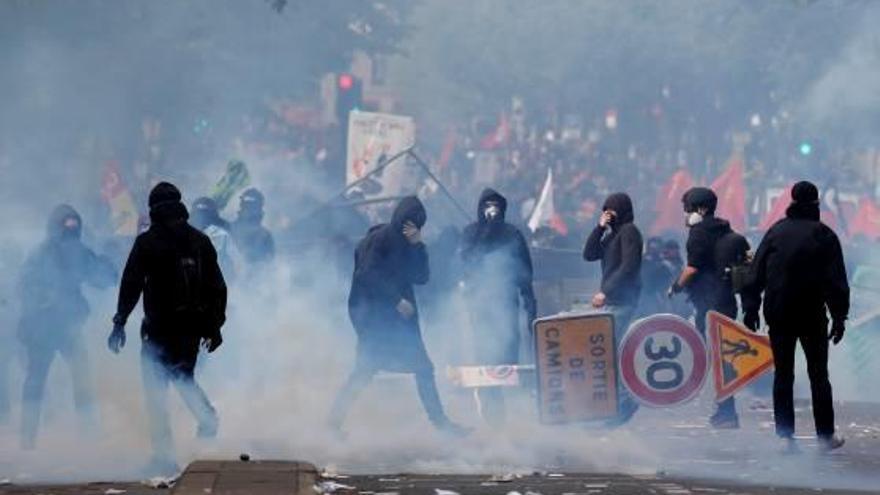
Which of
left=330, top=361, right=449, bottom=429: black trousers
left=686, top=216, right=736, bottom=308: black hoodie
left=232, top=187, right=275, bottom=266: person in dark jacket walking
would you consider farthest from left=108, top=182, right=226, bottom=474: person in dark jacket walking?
left=232, top=187, right=275, bottom=266: person in dark jacket walking

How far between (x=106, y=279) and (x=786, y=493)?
5.89 meters

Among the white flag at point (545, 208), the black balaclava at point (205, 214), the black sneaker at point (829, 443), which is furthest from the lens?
the white flag at point (545, 208)

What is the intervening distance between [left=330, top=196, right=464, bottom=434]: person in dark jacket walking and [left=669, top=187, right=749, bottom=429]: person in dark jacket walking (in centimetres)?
205

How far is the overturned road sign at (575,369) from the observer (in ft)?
49.6

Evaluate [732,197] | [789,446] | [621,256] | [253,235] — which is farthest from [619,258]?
[732,197]

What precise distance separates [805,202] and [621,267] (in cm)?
213

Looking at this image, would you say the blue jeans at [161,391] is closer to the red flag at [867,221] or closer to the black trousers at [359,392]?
the black trousers at [359,392]

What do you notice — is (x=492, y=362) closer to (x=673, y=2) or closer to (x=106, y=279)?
(x=106, y=279)

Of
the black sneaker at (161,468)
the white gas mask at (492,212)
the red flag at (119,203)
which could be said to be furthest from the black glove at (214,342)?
the red flag at (119,203)

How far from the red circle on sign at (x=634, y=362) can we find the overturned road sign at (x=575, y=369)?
25 cm

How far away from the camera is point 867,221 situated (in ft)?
100

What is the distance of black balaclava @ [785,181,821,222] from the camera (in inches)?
557

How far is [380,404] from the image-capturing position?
17688 mm

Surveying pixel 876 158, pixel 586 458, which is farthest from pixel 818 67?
pixel 586 458
